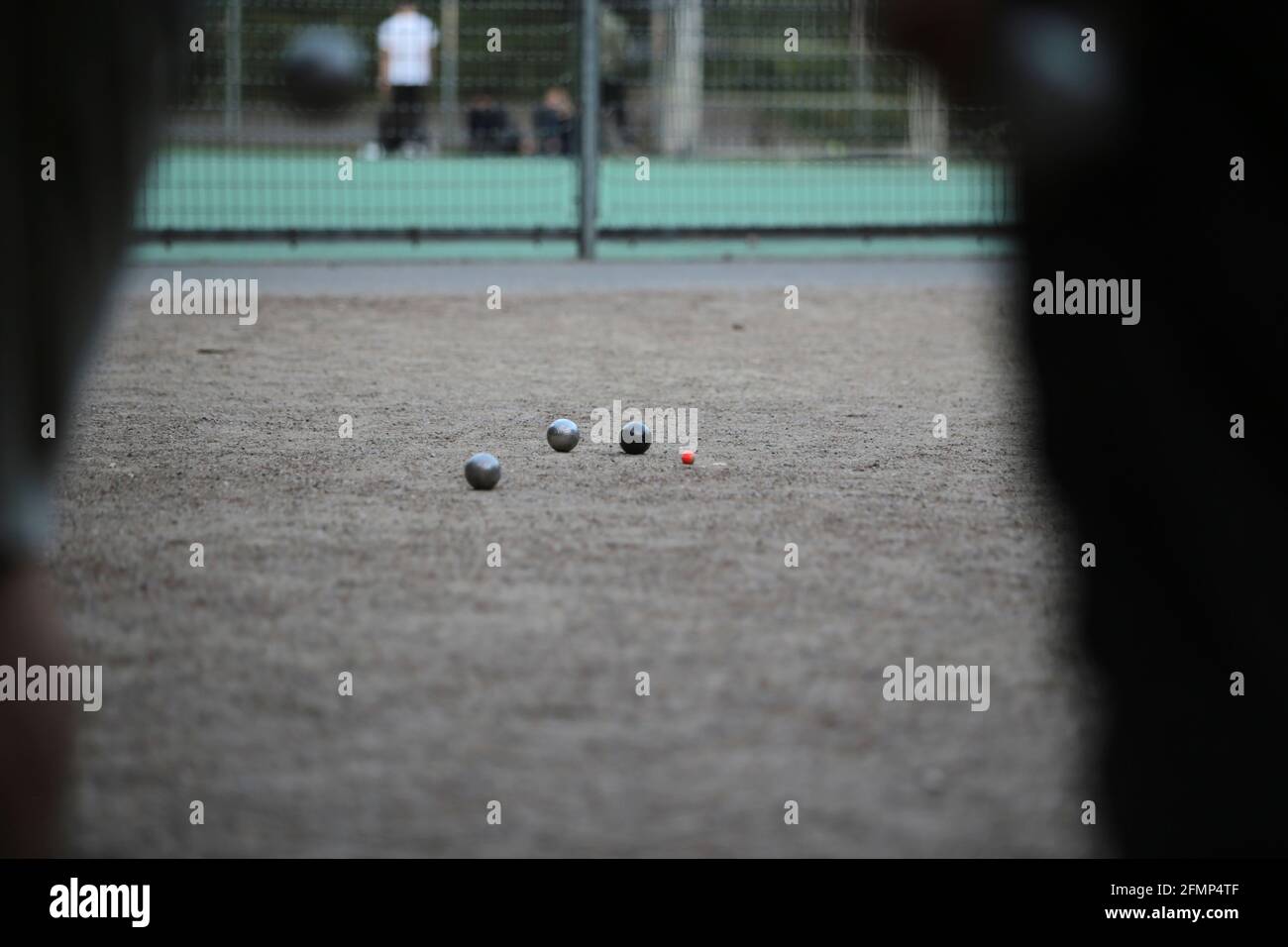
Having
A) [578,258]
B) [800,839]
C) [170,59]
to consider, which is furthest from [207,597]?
[578,258]

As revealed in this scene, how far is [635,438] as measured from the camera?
238 inches

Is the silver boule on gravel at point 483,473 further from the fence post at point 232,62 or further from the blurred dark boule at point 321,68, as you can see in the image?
the fence post at point 232,62

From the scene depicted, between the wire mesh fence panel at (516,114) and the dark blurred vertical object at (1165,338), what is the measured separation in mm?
11351

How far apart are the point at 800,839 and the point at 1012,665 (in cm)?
105

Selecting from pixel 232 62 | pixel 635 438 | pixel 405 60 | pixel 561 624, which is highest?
pixel 405 60

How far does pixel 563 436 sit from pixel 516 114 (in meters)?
10.2

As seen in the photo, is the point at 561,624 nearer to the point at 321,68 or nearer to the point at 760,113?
the point at 321,68

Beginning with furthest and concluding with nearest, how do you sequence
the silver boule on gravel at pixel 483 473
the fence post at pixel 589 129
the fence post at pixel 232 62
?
the fence post at pixel 589 129, the fence post at pixel 232 62, the silver boule on gravel at pixel 483 473

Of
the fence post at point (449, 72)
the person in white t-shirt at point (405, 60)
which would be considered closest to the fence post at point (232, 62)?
the person in white t-shirt at point (405, 60)

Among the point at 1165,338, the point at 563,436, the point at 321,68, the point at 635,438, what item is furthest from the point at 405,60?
the point at 1165,338

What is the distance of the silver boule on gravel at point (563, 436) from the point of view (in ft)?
20.0

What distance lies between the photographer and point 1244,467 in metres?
2.04

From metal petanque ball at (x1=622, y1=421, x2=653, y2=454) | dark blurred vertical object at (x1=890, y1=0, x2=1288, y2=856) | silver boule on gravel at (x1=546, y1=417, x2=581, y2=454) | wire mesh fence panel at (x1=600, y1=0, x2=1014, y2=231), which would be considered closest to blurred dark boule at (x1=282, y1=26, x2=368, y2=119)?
wire mesh fence panel at (x1=600, y1=0, x2=1014, y2=231)
